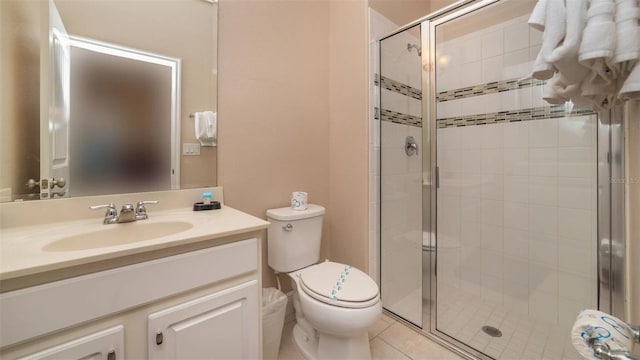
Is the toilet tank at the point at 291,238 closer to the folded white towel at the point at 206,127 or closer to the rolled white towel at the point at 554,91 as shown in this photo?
the folded white towel at the point at 206,127

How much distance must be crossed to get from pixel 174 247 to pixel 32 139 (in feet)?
2.51

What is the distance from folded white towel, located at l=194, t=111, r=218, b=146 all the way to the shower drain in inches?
73.7

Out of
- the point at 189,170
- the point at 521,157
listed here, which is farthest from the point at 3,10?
the point at 521,157

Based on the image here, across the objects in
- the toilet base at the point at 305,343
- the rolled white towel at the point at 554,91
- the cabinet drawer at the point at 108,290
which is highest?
the rolled white towel at the point at 554,91

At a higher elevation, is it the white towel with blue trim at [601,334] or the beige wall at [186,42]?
→ the beige wall at [186,42]

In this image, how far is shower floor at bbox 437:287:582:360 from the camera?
1365 mm

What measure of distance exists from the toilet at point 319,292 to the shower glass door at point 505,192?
68 cm

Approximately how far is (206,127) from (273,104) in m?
0.44

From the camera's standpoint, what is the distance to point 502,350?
1.39 metres

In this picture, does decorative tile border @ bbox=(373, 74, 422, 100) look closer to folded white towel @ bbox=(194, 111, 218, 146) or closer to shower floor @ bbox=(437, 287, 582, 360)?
folded white towel @ bbox=(194, 111, 218, 146)

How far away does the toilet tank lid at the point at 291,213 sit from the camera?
4.80 ft

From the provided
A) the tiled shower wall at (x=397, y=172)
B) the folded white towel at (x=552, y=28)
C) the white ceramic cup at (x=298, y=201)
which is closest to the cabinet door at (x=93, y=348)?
the white ceramic cup at (x=298, y=201)

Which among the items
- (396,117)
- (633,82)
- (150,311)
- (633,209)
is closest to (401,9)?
(396,117)

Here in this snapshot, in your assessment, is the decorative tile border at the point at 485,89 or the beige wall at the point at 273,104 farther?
the decorative tile border at the point at 485,89
